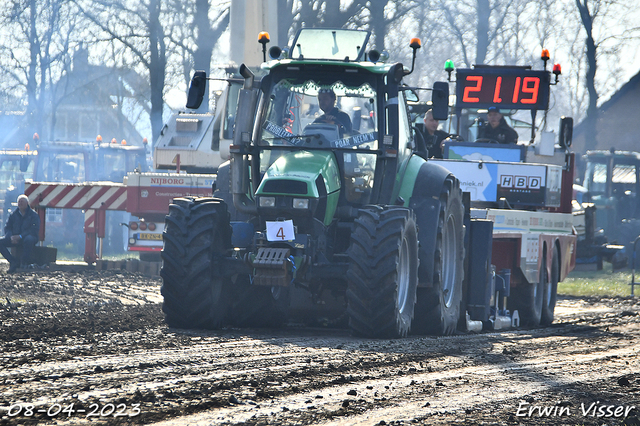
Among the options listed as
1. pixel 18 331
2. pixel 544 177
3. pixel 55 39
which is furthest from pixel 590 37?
pixel 18 331

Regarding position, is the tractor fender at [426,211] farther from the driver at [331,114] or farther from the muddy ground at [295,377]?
the driver at [331,114]

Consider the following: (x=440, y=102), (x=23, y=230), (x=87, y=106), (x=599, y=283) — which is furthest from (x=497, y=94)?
(x=87, y=106)

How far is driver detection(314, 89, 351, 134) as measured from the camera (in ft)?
28.6

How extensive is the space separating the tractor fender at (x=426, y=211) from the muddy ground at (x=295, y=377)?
0.68 m

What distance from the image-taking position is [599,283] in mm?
20938

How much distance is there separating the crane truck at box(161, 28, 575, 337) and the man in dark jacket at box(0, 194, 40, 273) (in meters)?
8.79

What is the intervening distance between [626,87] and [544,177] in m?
33.3

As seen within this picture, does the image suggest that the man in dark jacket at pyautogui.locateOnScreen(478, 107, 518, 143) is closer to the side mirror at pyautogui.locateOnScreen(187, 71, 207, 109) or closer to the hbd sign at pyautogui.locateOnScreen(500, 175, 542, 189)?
the hbd sign at pyautogui.locateOnScreen(500, 175, 542, 189)

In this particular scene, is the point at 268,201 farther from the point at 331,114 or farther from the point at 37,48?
the point at 37,48

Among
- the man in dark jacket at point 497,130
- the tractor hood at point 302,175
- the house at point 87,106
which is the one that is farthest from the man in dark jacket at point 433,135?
the house at point 87,106

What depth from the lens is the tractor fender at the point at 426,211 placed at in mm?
8945

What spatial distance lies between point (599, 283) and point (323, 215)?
1419 cm

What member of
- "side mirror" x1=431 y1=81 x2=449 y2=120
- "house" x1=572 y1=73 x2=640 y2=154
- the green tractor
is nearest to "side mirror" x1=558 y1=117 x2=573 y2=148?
the green tractor

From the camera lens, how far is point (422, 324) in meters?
9.27
